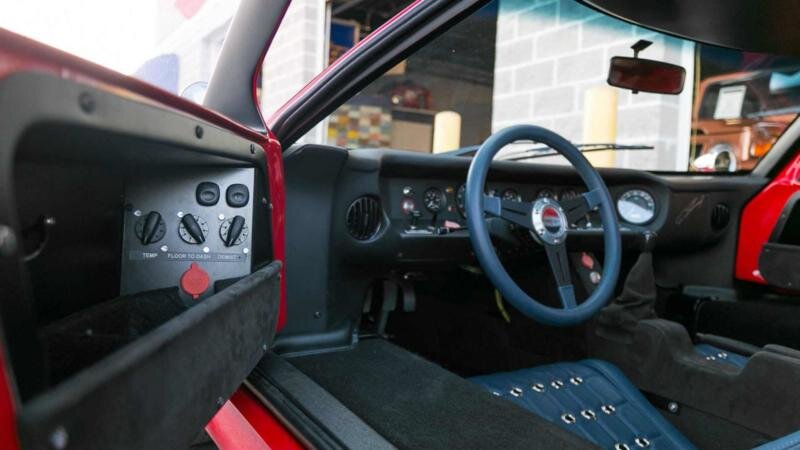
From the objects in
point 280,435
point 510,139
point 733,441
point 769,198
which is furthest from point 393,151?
point 769,198

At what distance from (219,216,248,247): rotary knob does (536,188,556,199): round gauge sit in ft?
4.47

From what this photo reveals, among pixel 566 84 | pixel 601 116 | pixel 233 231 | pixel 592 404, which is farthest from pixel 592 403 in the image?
pixel 566 84

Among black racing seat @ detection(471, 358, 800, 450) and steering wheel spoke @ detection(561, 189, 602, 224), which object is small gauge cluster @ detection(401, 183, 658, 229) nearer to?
steering wheel spoke @ detection(561, 189, 602, 224)

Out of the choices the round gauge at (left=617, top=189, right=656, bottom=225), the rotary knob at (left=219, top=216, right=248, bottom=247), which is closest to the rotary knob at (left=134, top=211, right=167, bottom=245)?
the rotary knob at (left=219, top=216, right=248, bottom=247)

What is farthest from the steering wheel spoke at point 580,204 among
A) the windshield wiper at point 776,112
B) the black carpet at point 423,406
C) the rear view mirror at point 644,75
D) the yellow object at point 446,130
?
the windshield wiper at point 776,112

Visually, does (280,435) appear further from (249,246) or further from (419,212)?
(419,212)

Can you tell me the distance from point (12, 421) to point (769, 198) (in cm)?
295

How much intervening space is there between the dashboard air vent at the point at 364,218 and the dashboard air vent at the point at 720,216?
173 cm

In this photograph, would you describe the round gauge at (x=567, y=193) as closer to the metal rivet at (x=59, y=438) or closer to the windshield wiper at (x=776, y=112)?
the windshield wiper at (x=776, y=112)

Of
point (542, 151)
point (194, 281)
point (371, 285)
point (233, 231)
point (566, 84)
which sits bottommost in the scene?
point (371, 285)

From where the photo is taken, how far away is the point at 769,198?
2.60 metres

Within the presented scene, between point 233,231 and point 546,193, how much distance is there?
56.4 inches

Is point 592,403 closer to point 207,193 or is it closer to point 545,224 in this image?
point 545,224

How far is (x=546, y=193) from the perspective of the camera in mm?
2279
